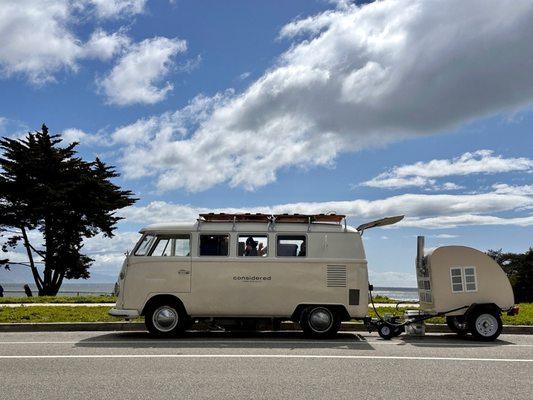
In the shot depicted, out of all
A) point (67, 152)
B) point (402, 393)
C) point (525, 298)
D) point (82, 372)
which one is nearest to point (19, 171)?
point (67, 152)

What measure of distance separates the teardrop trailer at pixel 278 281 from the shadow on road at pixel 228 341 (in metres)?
0.38

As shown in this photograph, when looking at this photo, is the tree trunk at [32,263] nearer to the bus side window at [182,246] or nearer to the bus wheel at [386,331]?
the bus side window at [182,246]

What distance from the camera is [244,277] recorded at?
40.5ft

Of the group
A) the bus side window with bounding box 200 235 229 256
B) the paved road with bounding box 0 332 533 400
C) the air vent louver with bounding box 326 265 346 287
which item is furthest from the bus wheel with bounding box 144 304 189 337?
the air vent louver with bounding box 326 265 346 287

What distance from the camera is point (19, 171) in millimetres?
37531

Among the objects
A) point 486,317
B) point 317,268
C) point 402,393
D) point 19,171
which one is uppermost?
point 19,171

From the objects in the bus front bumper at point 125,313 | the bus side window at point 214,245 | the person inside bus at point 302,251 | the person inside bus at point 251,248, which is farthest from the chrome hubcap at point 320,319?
the bus front bumper at point 125,313

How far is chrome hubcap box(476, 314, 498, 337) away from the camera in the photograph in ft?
39.6

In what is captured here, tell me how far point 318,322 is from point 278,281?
120 cm

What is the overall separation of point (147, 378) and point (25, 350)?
3782 millimetres

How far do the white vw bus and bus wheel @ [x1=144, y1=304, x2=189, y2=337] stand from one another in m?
0.02

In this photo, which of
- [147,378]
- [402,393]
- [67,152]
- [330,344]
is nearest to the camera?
[402,393]

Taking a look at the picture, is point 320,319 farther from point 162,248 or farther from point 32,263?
point 32,263

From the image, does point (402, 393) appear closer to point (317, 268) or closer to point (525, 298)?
point (317, 268)
